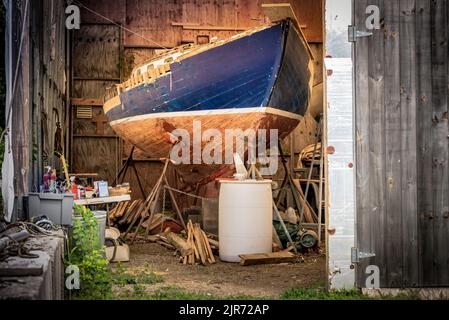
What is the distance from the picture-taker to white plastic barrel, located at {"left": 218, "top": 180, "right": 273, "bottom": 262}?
6676 mm

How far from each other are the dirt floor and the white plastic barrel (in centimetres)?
29

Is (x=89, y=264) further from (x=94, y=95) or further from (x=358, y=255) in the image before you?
(x=94, y=95)

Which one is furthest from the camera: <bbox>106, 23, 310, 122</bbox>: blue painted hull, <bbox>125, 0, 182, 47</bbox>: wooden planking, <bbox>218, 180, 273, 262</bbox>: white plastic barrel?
<bbox>125, 0, 182, 47</bbox>: wooden planking

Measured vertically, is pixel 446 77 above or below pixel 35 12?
below

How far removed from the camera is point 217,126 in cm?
866

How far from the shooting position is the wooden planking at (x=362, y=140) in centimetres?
463

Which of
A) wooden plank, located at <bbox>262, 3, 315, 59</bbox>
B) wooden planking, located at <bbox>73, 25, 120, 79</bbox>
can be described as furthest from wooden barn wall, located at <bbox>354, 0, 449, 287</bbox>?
wooden planking, located at <bbox>73, 25, 120, 79</bbox>

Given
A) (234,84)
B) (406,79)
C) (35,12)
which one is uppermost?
(35,12)

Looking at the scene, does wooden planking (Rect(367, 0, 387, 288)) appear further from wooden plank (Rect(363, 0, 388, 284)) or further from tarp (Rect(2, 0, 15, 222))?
tarp (Rect(2, 0, 15, 222))

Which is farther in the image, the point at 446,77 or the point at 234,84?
the point at 234,84

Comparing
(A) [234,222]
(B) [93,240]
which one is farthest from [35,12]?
(A) [234,222]
